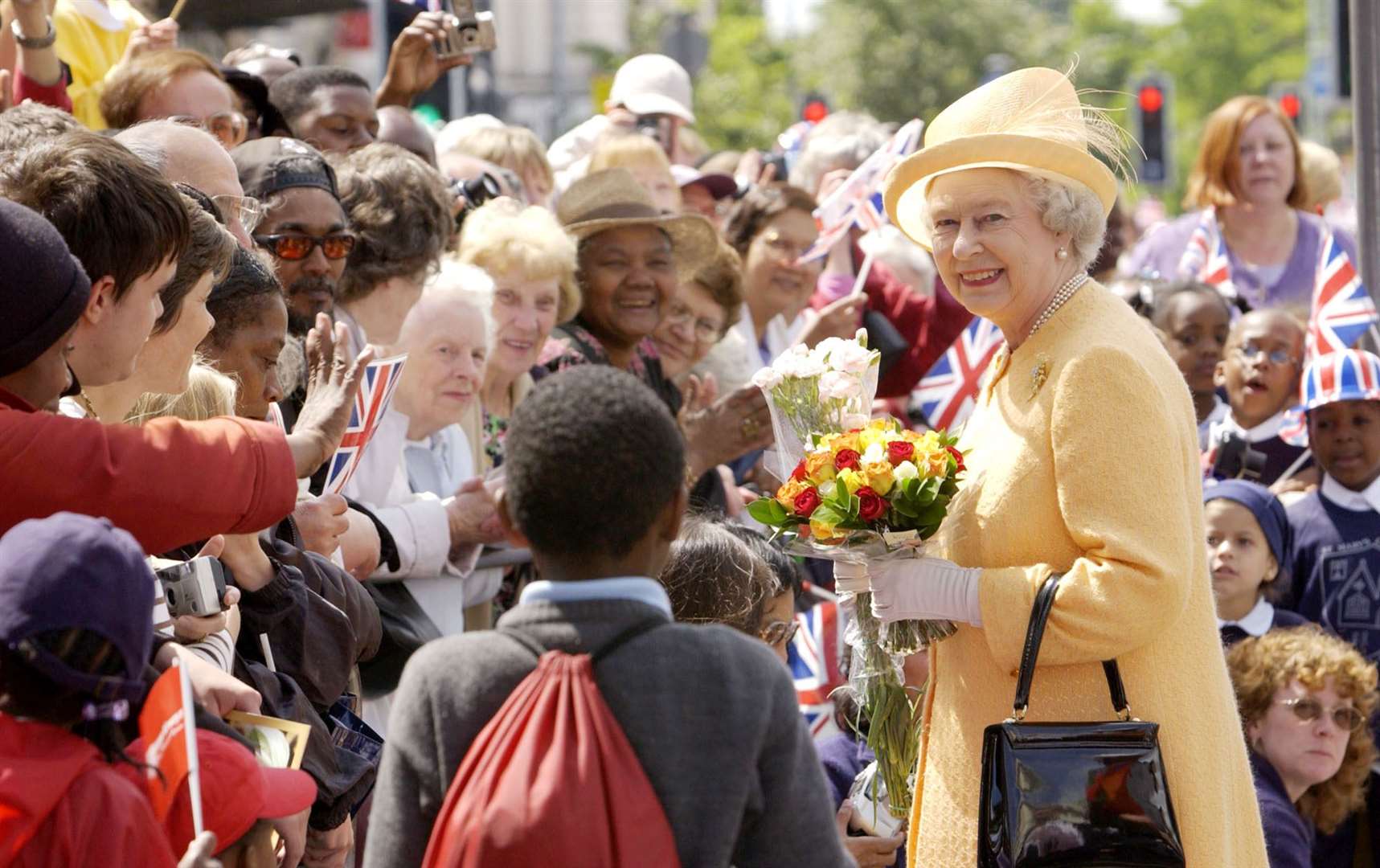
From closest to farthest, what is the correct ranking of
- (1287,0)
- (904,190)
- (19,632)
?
(19,632) → (904,190) → (1287,0)

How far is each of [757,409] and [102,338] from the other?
11.5ft

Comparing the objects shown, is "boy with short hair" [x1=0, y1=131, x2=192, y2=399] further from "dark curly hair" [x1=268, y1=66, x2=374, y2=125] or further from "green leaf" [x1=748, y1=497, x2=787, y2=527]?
"dark curly hair" [x1=268, y1=66, x2=374, y2=125]

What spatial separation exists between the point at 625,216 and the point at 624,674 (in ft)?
15.4

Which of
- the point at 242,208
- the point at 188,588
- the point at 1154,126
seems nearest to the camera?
the point at 188,588

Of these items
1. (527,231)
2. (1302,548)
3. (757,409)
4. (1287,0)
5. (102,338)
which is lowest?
(1287,0)

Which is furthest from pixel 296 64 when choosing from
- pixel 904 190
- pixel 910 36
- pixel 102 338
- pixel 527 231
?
pixel 910 36

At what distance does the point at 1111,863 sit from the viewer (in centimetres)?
368

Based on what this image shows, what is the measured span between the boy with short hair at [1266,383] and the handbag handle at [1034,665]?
4.02 metres

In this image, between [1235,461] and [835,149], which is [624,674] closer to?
[1235,461]

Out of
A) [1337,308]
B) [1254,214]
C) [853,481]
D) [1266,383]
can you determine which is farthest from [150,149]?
[1254,214]

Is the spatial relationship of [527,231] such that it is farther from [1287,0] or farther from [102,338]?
[1287,0]

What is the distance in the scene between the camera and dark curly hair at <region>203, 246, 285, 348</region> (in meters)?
4.36

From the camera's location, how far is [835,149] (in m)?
9.58

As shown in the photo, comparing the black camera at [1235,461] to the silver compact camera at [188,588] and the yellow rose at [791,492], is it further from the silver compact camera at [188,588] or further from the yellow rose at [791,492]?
the silver compact camera at [188,588]
